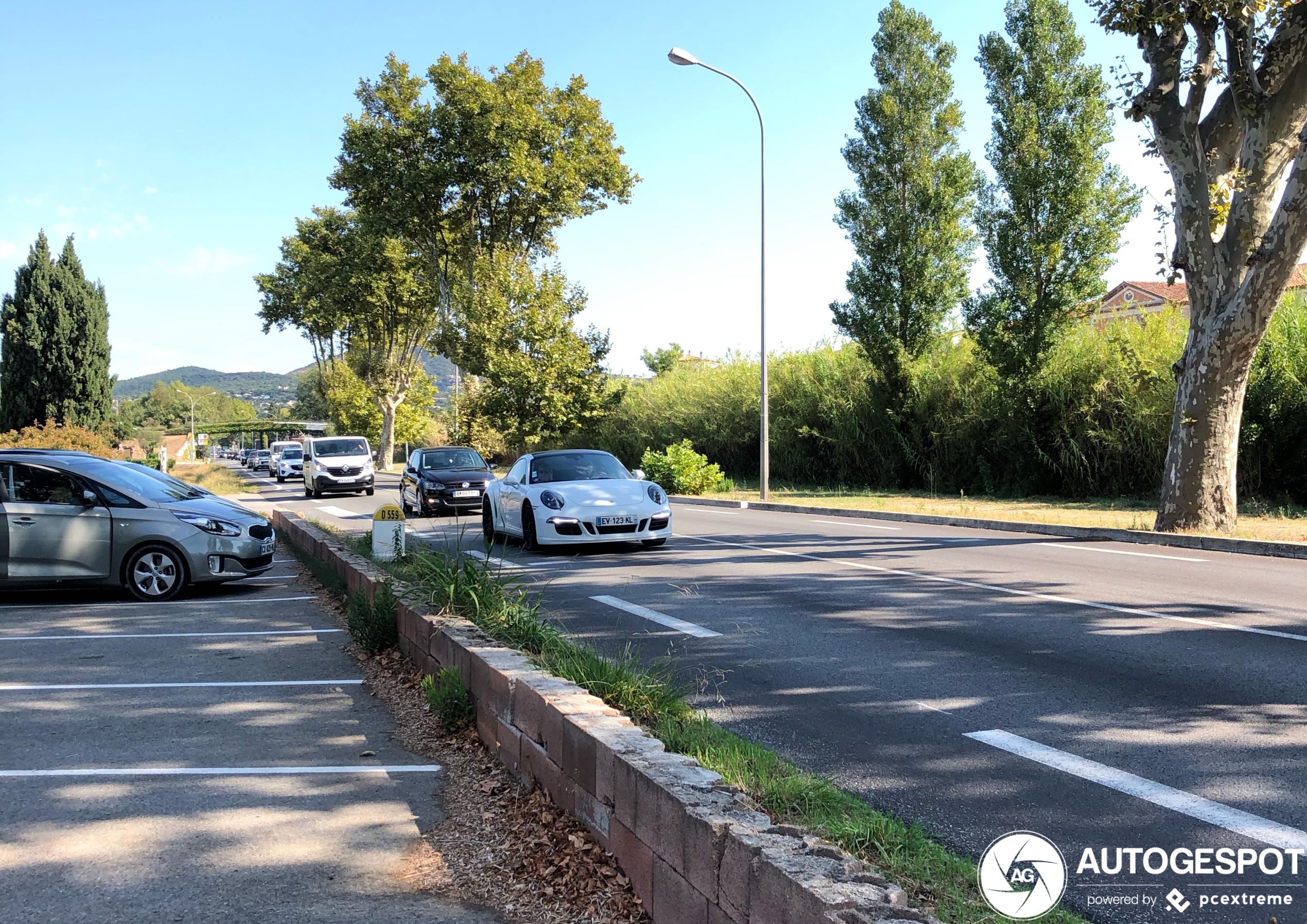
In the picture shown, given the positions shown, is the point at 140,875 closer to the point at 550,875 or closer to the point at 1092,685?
the point at 550,875

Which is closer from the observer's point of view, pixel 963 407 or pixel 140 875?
pixel 140 875

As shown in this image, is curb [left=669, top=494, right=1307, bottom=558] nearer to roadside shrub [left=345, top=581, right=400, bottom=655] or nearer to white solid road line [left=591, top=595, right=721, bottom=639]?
white solid road line [left=591, top=595, right=721, bottom=639]

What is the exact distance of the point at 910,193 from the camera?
90.1ft

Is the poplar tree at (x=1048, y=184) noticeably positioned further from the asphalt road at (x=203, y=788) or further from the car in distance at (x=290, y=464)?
the car in distance at (x=290, y=464)

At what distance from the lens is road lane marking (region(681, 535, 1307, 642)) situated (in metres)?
7.72

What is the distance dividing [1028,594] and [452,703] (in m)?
6.21

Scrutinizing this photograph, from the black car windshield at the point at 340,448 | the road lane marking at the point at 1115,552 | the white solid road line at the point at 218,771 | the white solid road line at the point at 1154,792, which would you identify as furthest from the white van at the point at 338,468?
the white solid road line at the point at 1154,792

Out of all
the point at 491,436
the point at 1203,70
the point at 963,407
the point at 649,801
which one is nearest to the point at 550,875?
the point at 649,801

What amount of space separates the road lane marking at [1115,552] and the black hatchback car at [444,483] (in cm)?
1074

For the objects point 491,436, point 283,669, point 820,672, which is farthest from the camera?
point 491,436

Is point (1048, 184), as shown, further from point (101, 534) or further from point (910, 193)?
point (101, 534)

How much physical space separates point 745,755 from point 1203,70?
46.4 ft

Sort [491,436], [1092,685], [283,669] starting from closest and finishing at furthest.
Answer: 1. [1092,685]
2. [283,669]
3. [491,436]

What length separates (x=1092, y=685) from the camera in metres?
6.07
